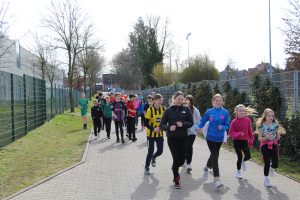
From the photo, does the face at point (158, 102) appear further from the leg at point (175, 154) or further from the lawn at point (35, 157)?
the lawn at point (35, 157)

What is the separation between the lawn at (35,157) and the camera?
8.77m

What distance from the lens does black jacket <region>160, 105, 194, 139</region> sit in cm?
789

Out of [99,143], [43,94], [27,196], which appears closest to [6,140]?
[99,143]

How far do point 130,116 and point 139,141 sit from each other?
3.18 feet

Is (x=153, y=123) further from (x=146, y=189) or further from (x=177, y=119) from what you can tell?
(x=146, y=189)

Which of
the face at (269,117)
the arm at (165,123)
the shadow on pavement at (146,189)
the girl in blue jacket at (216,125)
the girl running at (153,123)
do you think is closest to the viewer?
the shadow on pavement at (146,189)

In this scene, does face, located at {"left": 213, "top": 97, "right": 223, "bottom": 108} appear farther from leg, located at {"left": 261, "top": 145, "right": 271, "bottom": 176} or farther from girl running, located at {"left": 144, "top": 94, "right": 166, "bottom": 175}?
girl running, located at {"left": 144, "top": 94, "right": 166, "bottom": 175}

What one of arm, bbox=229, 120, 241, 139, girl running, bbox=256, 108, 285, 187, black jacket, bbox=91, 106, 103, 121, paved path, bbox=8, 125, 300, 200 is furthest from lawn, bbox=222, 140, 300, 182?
black jacket, bbox=91, 106, 103, 121

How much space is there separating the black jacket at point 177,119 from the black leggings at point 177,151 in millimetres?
103

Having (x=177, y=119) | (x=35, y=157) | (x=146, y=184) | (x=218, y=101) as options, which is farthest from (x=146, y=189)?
(x=35, y=157)

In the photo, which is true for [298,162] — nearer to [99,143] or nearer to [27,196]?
[27,196]

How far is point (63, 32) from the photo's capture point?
40031 millimetres

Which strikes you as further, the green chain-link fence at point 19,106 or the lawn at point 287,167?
the green chain-link fence at point 19,106

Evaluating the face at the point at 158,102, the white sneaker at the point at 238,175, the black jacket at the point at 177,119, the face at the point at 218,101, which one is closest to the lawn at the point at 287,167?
the white sneaker at the point at 238,175
